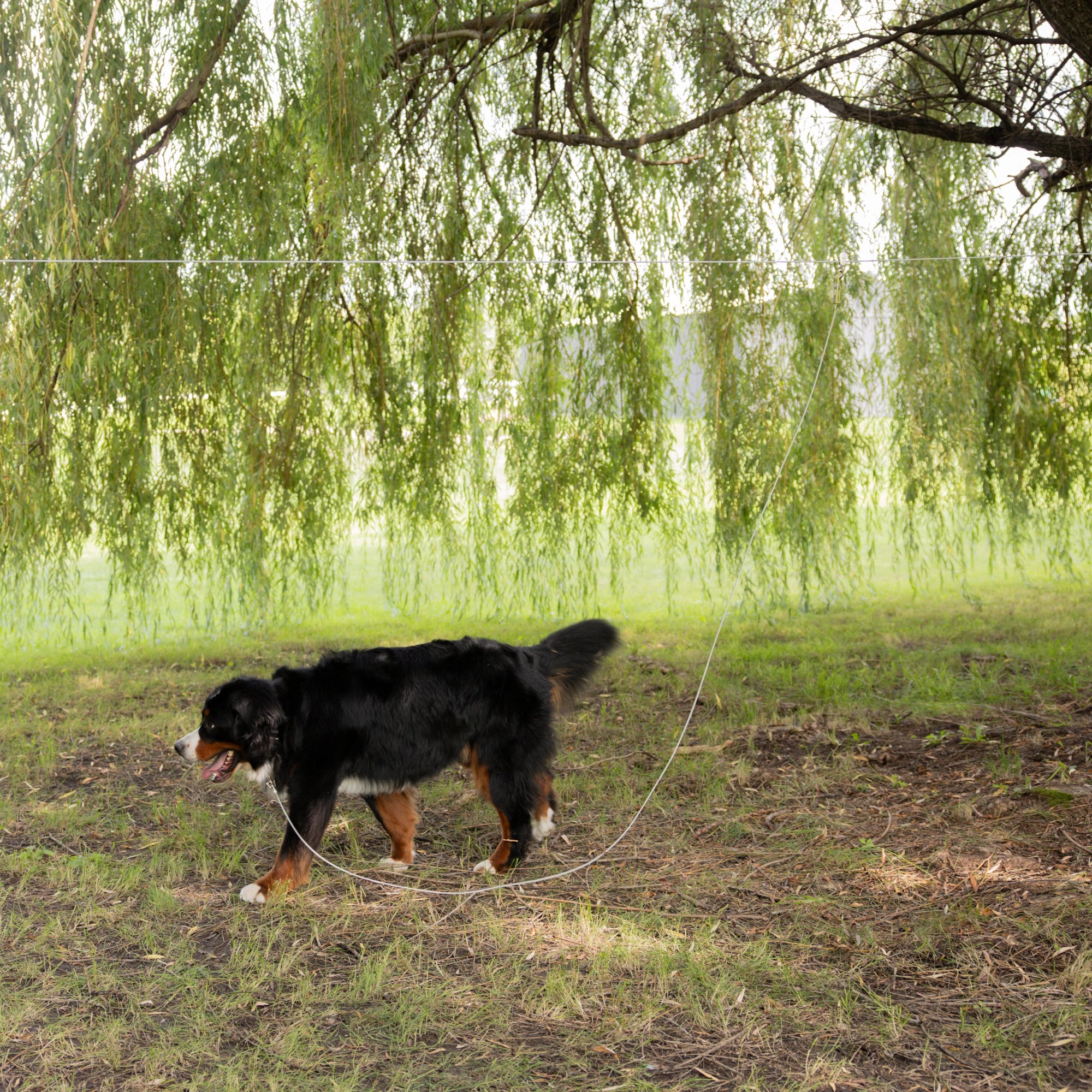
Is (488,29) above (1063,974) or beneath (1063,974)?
above

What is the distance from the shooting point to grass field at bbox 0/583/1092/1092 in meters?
2.50

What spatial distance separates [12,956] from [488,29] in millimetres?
4528

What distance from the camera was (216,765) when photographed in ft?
11.9

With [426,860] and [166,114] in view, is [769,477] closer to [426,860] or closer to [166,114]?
[426,860]

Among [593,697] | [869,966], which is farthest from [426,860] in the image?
[593,697]

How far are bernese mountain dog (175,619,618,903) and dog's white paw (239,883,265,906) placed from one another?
5 centimetres

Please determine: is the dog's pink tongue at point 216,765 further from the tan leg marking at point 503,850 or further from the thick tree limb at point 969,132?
the thick tree limb at point 969,132

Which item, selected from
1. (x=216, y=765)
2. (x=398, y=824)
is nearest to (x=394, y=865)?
(x=398, y=824)

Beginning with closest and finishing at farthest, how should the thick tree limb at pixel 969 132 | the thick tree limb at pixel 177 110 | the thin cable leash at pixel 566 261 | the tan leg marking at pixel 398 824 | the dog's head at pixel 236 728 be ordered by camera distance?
the dog's head at pixel 236 728 < the tan leg marking at pixel 398 824 < the thick tree limb at pixel 969 132 < the thick tree limb at pixel 177 110 < the thin cable leash at pixel 566 261

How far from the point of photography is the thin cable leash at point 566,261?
16.6ft

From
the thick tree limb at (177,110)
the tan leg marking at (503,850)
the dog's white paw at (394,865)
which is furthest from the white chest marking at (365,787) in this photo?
the thick tree limb at (177,110)

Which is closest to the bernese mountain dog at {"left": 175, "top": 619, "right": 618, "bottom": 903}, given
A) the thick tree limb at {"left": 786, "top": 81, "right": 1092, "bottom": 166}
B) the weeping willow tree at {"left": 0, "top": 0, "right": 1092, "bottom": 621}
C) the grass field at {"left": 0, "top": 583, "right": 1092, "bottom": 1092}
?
the grass field at {"left": 0, "top": 583, "right": 1092, "bottom": 1092}

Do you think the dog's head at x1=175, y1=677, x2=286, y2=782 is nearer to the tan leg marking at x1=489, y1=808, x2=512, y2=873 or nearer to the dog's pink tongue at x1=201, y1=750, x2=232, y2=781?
the dog's pink tongue at x1=201, y1=750, x2=232, y2=781

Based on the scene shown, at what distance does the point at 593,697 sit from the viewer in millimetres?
6137
